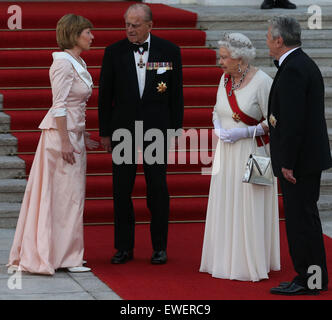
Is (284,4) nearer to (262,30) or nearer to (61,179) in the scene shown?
(262,30)

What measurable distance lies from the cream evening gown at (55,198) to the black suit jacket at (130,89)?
1.07 feet

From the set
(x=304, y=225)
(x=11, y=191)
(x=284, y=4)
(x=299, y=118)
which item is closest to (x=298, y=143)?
(x=299, y=118)

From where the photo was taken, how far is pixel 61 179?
23.0 ft

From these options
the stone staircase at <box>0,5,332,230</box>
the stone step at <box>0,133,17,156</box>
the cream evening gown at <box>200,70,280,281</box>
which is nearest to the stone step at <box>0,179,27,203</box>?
the stone staircase at <box>0,5,332,230</box>

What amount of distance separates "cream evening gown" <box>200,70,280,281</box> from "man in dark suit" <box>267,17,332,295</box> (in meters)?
0.44

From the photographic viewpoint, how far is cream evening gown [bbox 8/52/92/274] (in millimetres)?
6926

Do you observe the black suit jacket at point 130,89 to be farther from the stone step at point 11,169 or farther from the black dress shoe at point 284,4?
the black dress shoe at point 284,4

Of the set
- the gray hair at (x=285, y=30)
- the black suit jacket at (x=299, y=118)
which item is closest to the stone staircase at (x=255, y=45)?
the black suit jacket at (x=299, y=118)

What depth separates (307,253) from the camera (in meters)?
6.41

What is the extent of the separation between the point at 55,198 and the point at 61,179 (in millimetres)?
137

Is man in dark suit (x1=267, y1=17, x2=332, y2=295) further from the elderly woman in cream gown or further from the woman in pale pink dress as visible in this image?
the woman in pale pink dress

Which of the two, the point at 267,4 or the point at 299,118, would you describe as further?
the point at 267,4

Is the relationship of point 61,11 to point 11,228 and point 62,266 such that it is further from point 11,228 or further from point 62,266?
point 62,266
